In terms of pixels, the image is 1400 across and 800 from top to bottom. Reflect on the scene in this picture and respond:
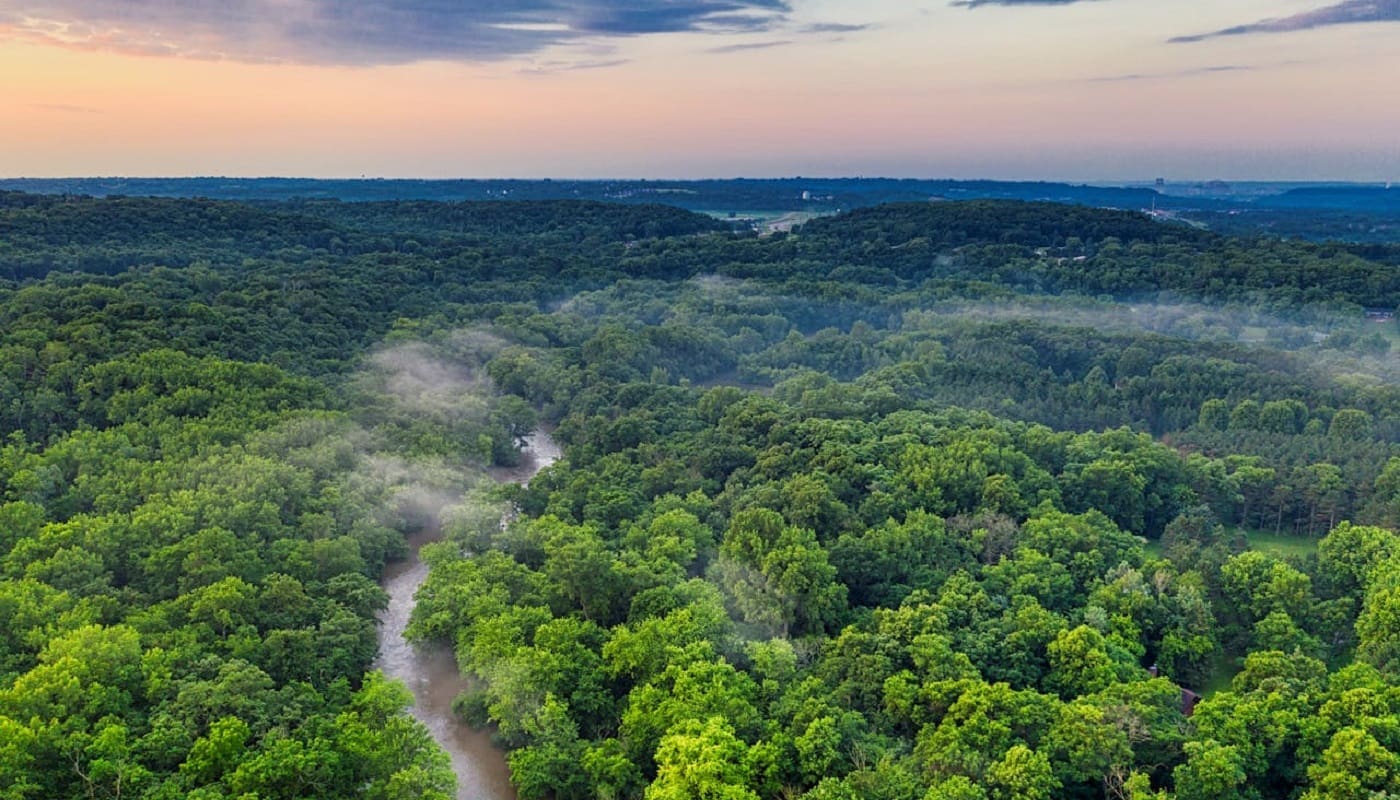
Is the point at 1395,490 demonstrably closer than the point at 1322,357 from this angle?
Yes

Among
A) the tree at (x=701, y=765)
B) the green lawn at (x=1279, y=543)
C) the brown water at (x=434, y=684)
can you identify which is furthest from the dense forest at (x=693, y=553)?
the brown water at (x=434, y=684)

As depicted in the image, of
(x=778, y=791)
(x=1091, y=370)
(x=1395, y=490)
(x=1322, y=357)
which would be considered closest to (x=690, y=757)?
(x=778, y=791)

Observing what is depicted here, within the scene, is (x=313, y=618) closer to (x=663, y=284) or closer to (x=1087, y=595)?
(x=1087, y=595)

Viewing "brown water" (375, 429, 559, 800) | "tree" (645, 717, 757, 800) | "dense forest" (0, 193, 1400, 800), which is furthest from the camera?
"brown water" (375, 429, 559, 800)

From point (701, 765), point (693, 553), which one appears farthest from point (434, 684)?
point (701, 765)

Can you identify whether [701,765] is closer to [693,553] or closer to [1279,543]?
[693,553]

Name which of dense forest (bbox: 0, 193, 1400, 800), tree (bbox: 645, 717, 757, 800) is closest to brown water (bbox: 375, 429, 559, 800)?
dense forest (bbox: 0, 193, 1400, 800)

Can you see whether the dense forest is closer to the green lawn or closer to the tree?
the tree
